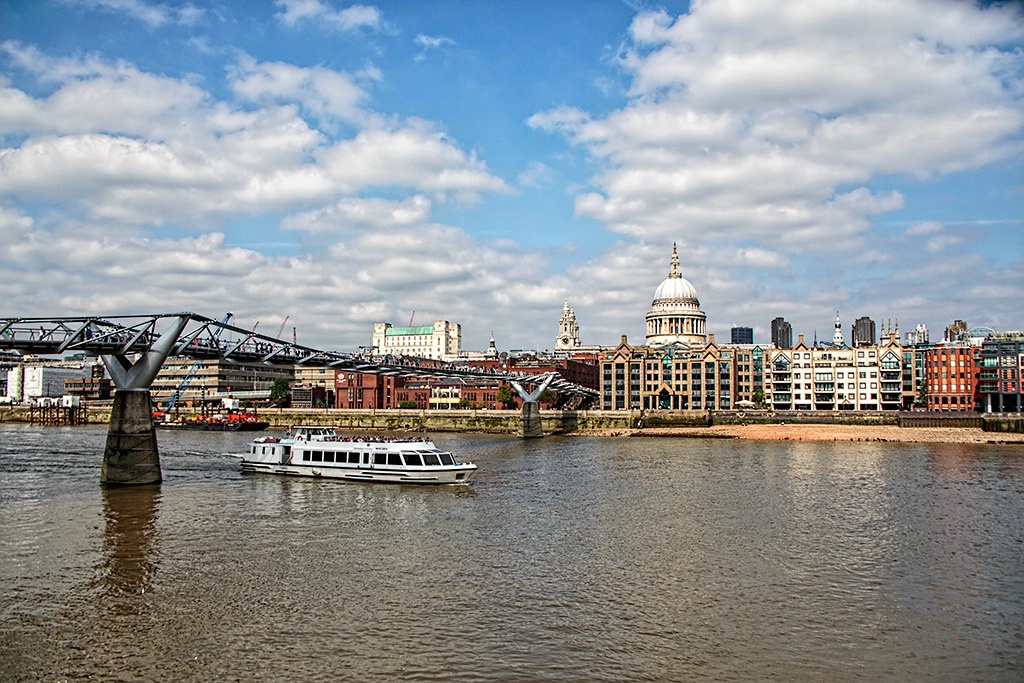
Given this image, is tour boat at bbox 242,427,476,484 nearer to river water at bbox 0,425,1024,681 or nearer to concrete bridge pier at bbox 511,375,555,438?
river water at bbox 0,425,1024,681

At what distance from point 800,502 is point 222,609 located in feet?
113

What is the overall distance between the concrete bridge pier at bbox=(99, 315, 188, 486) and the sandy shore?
264ft

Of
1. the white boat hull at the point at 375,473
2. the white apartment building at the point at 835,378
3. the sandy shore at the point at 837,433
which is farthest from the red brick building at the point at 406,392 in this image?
the white boat hull at the point at 375,473

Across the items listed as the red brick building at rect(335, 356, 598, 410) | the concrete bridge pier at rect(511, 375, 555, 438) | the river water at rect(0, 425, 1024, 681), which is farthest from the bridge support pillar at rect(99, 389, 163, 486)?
the red brick building at rect(335, 356, 598, 410)

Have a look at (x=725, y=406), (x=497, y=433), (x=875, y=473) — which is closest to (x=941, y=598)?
(x=875, y=473)

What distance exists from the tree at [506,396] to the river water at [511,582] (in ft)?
357

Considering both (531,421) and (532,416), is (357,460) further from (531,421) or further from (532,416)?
(532,416)

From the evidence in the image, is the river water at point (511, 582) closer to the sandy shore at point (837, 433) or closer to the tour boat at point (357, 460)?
the tour boat at point (357, 460)

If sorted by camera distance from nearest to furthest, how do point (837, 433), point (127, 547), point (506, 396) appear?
1. point (127, 547)
2. point (837, 433)
3. point (506, 396)

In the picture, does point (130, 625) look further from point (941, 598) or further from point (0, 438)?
point (0, 438)

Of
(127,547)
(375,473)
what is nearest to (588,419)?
(375,473)

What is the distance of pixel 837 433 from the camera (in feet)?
384

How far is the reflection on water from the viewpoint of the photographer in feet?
95.3

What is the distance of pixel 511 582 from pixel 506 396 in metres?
139
